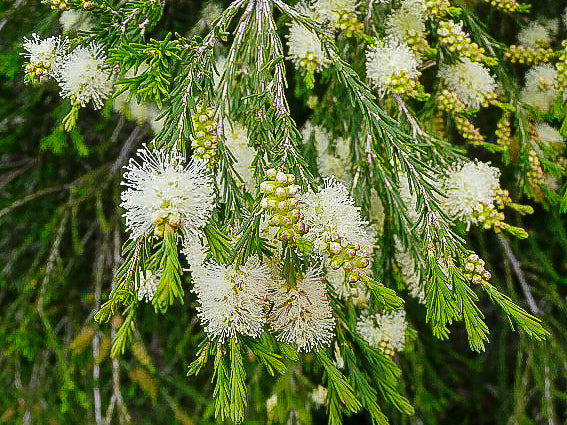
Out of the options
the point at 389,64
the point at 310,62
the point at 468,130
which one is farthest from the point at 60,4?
the point at 468,130

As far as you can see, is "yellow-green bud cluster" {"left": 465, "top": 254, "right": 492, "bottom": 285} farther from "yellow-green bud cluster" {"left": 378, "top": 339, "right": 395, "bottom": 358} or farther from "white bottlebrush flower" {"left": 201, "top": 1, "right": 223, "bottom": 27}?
"white bottlebrush flower" {"left": 201, "top": 1, "right": 223, "bottom": 27}

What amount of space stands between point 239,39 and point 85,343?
2.00 m

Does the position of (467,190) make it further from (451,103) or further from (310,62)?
(310,62)

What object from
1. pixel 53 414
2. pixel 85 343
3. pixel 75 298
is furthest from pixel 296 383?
pixel 75 298

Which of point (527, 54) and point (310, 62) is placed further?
point (527, 54)

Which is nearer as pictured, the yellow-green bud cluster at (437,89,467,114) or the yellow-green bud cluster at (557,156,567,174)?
the yellow-green bud cluster at (437,89,467,114)

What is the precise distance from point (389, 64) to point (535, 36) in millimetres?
914

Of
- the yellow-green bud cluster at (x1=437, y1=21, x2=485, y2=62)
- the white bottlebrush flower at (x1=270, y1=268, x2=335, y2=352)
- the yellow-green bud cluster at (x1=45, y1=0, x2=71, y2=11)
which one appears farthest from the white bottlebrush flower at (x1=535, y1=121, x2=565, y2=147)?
the yellow-green bud cluster at (x1=45, y1=0, x2=71, y2=11)

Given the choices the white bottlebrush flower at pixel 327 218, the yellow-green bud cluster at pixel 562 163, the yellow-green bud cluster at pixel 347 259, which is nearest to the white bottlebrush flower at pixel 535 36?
the yellow-green bud cluster at pixel 562 163

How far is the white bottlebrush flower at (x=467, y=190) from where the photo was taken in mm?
1590

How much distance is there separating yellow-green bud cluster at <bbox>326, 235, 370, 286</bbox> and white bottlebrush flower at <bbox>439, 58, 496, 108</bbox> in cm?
104

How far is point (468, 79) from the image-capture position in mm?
1899

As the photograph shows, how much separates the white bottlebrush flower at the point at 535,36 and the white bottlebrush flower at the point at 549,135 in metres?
0.33

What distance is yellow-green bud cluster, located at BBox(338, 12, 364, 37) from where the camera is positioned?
1738mm
